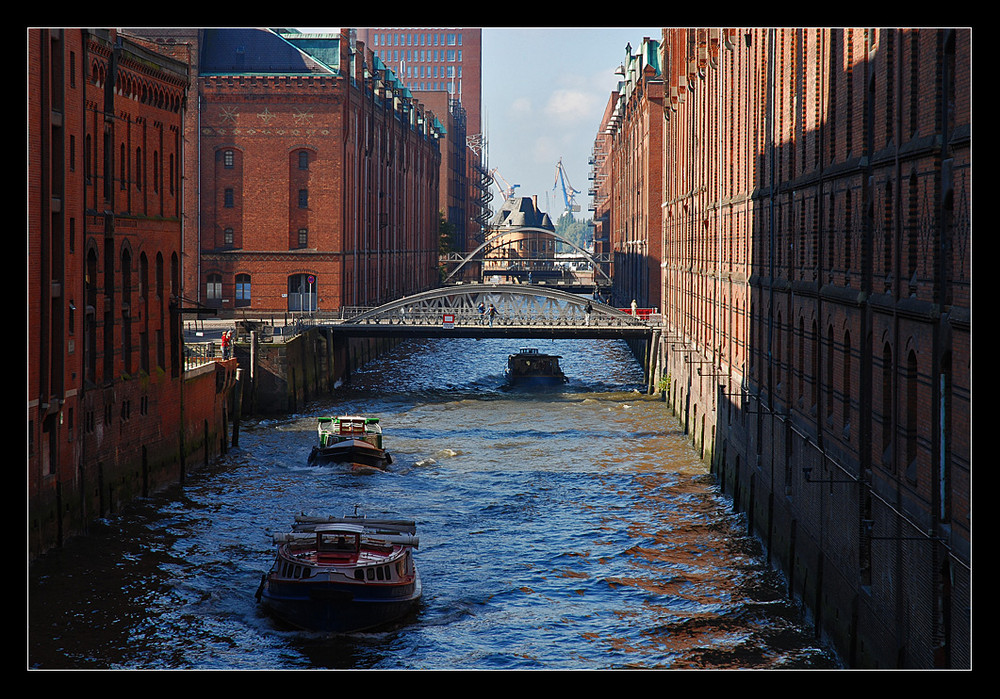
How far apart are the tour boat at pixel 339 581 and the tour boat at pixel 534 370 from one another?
45.3 meters

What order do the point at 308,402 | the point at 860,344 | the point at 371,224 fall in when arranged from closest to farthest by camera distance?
the point at 860,344
the point at 308,402
the point at 371,224

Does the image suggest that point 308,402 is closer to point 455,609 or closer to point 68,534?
point 68,534

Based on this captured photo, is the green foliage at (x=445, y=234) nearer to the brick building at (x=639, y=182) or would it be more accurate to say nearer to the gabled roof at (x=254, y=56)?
the brick building at (x=639, y=182)

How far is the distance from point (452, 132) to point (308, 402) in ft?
349

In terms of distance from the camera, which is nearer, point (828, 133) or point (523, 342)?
point (828, 133)

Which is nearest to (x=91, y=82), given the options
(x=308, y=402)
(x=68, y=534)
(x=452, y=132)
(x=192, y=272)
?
(x=68, y=534)

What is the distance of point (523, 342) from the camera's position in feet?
383

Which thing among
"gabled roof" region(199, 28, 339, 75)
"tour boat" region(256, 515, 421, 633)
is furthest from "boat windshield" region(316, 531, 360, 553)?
"gabled roof" region(199, 28, 339, 75)

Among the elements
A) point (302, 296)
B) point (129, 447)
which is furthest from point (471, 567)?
point (302, 296)

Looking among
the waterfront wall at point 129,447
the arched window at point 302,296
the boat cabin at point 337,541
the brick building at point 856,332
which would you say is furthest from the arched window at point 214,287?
the boat cabin at point 337,541

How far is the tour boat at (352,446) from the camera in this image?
48.2 m

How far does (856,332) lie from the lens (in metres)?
25.6

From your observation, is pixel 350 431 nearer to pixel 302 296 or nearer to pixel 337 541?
pixel 337 541
